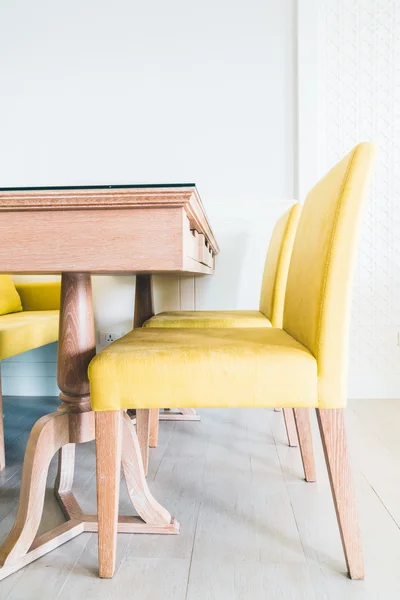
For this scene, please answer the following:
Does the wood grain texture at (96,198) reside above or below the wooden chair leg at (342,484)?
above

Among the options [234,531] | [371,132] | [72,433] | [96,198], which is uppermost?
[371,132]

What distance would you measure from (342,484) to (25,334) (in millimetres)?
1186

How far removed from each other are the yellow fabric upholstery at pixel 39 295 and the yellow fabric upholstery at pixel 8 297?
0.08 m

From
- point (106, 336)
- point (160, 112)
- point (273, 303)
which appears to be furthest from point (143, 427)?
point (160, 112)

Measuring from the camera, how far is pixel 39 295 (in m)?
2.38

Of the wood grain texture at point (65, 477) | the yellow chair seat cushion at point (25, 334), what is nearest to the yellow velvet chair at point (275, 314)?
the yellow chair seat cushion at point (25, 334)

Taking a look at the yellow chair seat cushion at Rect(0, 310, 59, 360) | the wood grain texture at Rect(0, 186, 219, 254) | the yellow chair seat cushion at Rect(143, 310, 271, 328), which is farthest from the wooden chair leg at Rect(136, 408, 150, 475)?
the wood grain texture at Rect(0, 186, 219, 254)

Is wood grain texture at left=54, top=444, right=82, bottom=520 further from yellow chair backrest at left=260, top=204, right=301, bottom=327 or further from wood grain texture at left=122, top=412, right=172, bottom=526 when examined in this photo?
yellow chair backrest at left=260, top=204, right=301, bottom=327

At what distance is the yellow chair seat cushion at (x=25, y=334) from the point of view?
4.99ft

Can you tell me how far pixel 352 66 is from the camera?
Answer: 92.9 inches

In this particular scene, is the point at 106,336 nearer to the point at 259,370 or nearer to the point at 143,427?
the point at 143,427

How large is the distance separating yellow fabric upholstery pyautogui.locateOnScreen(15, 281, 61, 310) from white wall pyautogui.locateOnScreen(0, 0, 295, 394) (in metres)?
0.22

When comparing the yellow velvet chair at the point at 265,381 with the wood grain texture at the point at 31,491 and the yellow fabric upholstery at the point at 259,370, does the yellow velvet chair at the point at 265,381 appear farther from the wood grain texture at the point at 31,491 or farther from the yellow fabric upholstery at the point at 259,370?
the wood grain texture at the point at 31,491

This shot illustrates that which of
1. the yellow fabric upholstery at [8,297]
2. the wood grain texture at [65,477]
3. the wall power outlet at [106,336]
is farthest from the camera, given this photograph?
the wall power outlet at [106,336]
